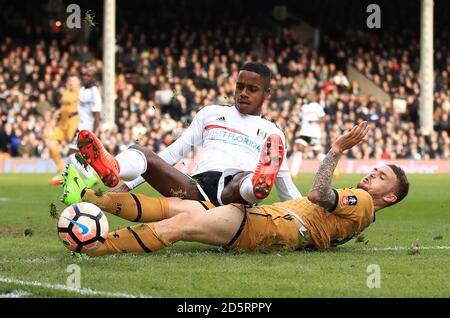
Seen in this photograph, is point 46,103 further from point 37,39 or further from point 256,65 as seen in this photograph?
point 256,65

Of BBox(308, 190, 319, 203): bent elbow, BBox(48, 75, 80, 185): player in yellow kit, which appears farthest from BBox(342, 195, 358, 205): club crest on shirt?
BBox(48, 75, 80, 185): player in yellow kit

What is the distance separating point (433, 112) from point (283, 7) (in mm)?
7564

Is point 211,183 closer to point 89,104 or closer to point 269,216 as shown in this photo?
point 269,216

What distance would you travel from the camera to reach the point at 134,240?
24.2 ft

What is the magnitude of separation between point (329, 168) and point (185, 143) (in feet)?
5.60

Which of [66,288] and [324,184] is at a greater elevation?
[324,184]

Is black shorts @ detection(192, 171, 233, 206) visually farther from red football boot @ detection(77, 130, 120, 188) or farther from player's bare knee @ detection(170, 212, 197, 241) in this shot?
red football boot @ detection(77, 130, 120, 188)

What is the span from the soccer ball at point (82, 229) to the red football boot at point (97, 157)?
308 millimetres

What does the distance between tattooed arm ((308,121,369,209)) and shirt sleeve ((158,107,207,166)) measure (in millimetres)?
1614

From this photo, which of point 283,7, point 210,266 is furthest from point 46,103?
point 210,266

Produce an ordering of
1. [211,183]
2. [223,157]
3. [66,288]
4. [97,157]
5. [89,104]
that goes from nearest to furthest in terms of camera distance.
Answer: [66,288] → [97,157] → [211,183] → [223,157] → [89,104]

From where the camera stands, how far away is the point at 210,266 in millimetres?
7020

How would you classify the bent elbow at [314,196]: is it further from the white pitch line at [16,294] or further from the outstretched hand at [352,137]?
the white pitch line at [16,294]

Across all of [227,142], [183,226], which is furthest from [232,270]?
[227,142]
